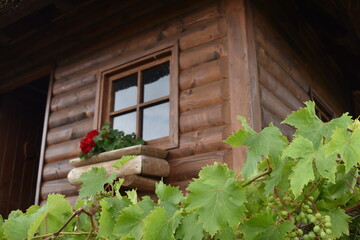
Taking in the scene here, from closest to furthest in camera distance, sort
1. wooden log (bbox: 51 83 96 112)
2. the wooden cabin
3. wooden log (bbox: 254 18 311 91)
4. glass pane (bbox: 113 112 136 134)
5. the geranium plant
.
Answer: the wooden cabin
the geranium plant
wooden log (bbox: 254 18 311 91)
glass pane (bbox: 113 112 136 134)
wooden log (bbox: 51 83 96 112)

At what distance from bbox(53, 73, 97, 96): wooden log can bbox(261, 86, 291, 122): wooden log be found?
68.1 inches

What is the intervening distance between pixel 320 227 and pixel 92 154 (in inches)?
116

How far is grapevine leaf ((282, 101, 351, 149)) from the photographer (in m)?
0.83

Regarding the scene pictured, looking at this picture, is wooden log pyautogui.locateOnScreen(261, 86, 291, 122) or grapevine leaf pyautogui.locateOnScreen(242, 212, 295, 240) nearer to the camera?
grapevine leaf pyautogui.locateOnScreen(242, 212, 295, 240)

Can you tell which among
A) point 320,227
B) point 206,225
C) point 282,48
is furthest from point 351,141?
point 282,48

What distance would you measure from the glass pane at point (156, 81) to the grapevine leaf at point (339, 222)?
2888 millimetres

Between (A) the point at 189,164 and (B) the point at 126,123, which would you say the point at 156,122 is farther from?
(A) the point at 189,164

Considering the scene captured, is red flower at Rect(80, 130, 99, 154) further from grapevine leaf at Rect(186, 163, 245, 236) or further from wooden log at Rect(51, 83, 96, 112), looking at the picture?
grapevine leaf at Rect(186, 163, 245, 236)

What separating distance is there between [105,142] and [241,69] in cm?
126

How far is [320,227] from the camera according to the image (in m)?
0.73

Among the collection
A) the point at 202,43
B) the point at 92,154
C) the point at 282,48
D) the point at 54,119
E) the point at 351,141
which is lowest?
the point at 351,141

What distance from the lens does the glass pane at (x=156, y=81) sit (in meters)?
3.68

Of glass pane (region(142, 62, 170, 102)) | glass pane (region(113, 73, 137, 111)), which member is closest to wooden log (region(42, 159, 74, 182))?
glass pane (region(113, 73, 137, 111))

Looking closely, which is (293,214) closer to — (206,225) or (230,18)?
(206,225)
